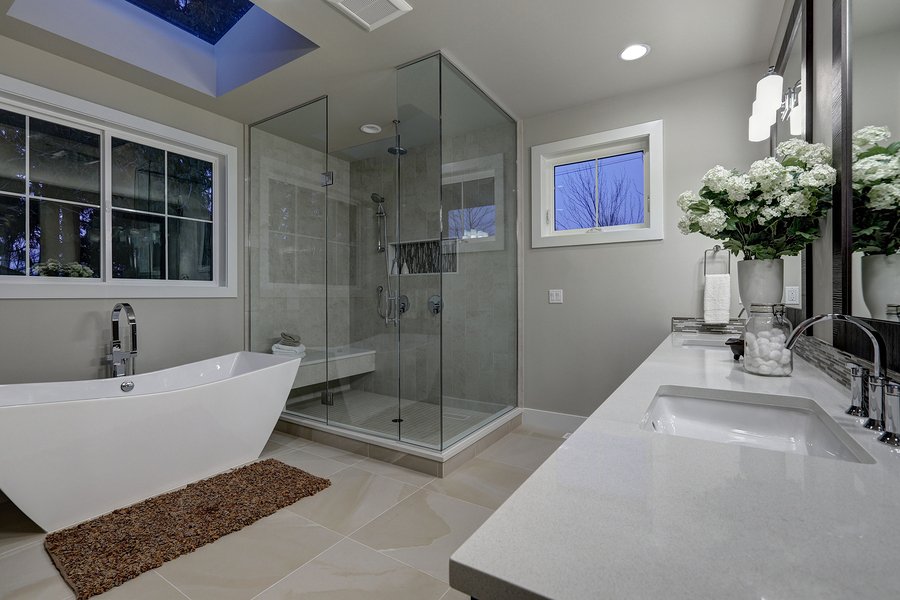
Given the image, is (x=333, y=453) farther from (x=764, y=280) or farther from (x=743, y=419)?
(x=764, y=280)

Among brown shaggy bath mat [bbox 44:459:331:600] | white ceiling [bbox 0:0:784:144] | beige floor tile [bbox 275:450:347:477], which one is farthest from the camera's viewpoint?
beige floor tile [bbox 275:450:347:477]

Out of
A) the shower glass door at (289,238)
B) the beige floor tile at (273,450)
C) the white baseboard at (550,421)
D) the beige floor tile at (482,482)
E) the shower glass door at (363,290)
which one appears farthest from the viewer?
the shower glass door at (289,238)

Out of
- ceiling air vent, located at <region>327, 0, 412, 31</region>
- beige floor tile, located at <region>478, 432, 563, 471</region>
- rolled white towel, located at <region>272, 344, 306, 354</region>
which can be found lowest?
beige floor tile, located at <region>478, 432, 563, 471</region>

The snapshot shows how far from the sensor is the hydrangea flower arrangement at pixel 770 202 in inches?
54.1

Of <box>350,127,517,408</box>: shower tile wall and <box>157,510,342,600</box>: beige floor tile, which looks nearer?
<box>157,510,342,600</box>: beige floor tile

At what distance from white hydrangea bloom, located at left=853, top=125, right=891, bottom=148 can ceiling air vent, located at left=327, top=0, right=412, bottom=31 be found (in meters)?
1.95

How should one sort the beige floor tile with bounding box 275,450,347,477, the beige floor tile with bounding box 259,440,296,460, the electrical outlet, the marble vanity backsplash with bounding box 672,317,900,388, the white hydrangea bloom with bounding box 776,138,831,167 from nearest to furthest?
the marble vanity backsplash with bounding box 672,317,900,388 < the white hydrangea bloom with bounding box 776,138,831,167 < the electrical outlet < the beige floor tile with bounding box 275,450,347,477 < the beige floor tile with bounding box 259,440,296,460

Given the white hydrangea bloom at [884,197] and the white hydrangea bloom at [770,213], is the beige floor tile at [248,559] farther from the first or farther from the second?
the white hydrangea bloom at [884,197]

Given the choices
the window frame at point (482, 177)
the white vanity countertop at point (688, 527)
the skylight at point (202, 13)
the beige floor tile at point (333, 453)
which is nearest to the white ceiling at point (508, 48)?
the skylight at point (202, 13)

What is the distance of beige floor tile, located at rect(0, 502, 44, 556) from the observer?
184 cm

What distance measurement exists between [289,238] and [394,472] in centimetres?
215

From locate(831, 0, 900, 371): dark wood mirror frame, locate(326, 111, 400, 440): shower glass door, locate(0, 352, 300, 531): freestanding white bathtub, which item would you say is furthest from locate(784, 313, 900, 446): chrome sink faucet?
locate(0, 352, 300, 531): freestanding white bathtub

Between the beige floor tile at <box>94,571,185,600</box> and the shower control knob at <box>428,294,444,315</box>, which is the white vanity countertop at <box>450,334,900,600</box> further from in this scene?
the shower control knob at <box>428,294,444,315</box>

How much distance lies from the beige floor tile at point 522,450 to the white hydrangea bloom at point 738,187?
1.96 m
